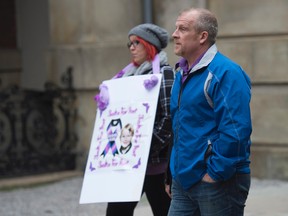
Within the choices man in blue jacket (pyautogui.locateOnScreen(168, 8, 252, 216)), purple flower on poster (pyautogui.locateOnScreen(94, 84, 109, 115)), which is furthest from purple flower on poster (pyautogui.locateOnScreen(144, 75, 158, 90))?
man in blue jacket (pyautogui.locateOnScreen(168, 8, 252, 216))

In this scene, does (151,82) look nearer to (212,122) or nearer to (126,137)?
(126,137)

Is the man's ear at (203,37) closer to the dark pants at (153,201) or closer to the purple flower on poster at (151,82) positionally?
the purple flower on poster at (151,82)

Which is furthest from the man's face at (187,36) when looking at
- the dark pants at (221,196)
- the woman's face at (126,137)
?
the woman's face at (126,137)

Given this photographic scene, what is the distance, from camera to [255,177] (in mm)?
8609

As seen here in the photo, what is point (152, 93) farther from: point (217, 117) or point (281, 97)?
point (281, 97)

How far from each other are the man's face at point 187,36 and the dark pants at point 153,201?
1.31 m

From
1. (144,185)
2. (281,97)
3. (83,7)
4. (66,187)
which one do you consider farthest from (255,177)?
(144,185)

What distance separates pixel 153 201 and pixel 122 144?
1.53 feet

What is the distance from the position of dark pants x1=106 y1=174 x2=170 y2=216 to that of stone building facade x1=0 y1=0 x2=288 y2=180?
3.69 m

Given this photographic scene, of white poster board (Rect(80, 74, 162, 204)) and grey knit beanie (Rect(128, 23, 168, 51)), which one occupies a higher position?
grey knit beanie (Rect(128, 23, 168, 51))

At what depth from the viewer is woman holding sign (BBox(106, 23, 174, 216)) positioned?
15.7ft

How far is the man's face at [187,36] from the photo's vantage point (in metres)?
3.75

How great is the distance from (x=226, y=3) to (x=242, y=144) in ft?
17.8

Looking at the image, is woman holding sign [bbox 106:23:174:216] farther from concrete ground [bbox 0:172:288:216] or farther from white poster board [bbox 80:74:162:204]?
concrete ground [bbox 0:172:288:216]
